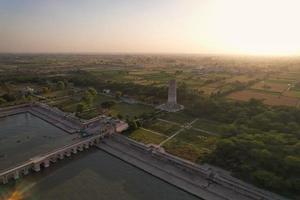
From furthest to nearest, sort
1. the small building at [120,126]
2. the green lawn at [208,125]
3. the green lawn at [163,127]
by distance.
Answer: the green lawn at [208,125] < the green lawn at [163,127] < the small building at [120,126]

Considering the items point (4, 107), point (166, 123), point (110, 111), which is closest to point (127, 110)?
point (110, 111)

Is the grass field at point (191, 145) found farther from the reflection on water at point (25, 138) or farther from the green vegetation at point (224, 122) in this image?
the reflection on water at point (25, 138)

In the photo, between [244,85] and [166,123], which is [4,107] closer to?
[166,123]

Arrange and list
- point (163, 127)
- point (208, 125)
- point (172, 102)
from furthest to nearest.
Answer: point (172, 102), point (208, 125), point (163, 127)

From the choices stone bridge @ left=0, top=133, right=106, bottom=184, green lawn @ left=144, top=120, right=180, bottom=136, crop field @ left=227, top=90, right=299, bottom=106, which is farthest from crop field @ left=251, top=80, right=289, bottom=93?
stone bridge @ left=0, top=133, right=106, bottom=184

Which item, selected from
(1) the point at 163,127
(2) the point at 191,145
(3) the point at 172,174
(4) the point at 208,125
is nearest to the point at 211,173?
(3) the point at 172,174

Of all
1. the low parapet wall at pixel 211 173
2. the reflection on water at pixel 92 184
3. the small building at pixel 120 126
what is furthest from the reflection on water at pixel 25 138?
the low parapet wall at pixel 211 173

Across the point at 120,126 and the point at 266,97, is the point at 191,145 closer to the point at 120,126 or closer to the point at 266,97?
the point at 120,126
